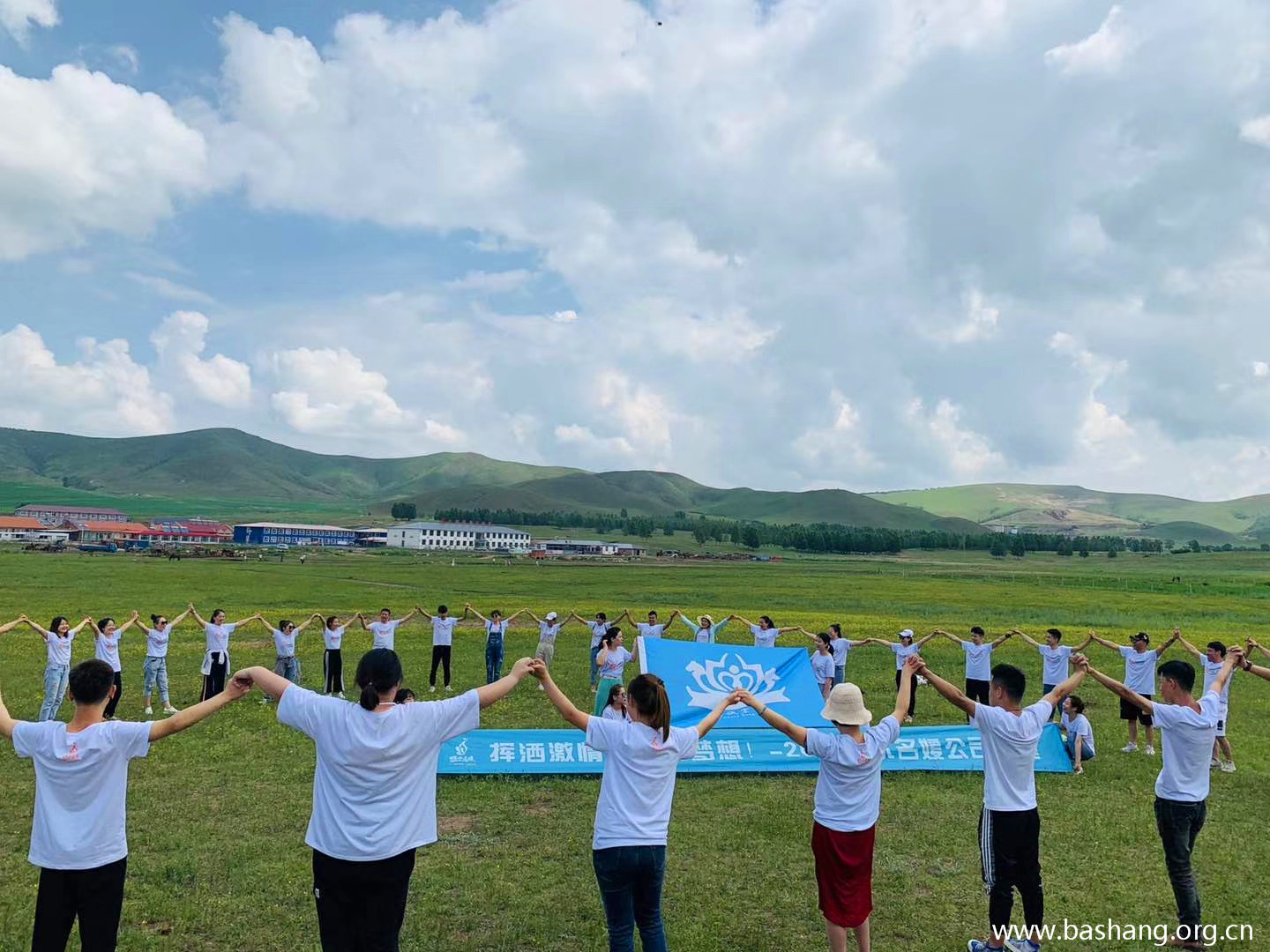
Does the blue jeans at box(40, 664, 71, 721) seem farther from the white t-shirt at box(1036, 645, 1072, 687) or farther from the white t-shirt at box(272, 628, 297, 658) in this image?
the white t-shirt at box(1036, 645, 1072, 687)

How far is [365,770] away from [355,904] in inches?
38.4

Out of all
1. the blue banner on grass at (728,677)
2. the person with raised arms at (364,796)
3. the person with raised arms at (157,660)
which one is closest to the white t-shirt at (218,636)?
the person with raised arms at (157,660)

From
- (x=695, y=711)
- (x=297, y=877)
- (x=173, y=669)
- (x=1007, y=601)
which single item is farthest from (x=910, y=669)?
(x=1007, y=601)

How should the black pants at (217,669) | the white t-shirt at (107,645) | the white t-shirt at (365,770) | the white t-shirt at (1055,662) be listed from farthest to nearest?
1. the black pants at (217,669)
2. the white t-shirt at (1055,662)
3. the white t-shirt at (107,645)
4. the white t-shirt at (365,770)

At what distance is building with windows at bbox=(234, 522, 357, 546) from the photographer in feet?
555

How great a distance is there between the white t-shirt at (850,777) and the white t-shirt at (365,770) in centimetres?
336

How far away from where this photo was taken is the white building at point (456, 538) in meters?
175

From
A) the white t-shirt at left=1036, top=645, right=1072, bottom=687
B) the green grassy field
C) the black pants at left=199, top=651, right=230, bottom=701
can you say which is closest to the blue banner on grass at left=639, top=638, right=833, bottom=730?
the green grassy field

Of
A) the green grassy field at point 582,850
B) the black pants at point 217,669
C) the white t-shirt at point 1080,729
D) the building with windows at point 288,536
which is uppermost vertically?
the white t-shirt at point 1080,729

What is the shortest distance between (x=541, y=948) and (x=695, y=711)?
8116 millimetres

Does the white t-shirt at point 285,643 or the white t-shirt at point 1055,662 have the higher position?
the white t-shirt at point 1055,662

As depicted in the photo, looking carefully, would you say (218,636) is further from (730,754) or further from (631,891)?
(631,891)

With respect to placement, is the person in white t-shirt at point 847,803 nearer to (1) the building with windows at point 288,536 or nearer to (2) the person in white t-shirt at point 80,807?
(2) the person in white t-shirt at point 80,807

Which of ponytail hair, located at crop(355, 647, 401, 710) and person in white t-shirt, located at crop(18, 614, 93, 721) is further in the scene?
person in white t-shirt, located at crop(18, 614, 93, 721)
